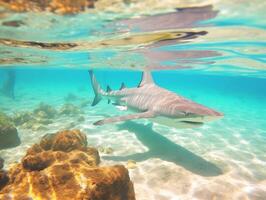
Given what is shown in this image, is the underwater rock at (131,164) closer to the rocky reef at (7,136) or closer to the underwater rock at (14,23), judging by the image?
the rocky reef at (7,136)

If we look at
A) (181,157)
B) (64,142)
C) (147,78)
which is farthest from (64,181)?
(147,78)

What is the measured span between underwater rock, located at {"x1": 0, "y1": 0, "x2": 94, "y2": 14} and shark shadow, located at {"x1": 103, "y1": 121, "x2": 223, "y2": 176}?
557 cm

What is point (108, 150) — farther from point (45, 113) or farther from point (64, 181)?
point (45, 113)

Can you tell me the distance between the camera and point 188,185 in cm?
718

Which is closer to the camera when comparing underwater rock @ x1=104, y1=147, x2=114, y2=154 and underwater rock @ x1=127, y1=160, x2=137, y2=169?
underwater rock @ x1=127, y1=160, x2=137, y2=169

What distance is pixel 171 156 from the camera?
377 inches

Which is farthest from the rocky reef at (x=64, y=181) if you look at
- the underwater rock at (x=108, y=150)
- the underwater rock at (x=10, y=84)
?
the underwater rock at (x=10, y=84)

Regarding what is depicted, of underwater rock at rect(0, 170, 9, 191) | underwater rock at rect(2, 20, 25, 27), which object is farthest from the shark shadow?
underwater rock at rect(2, 20, 25, 27)

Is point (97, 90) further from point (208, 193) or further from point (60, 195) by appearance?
point (60, 195)

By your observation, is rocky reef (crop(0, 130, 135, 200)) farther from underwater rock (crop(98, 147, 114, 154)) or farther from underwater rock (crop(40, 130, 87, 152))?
underwater rock (crop(98, 147, 114, 154))

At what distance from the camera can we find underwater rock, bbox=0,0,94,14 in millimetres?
7012

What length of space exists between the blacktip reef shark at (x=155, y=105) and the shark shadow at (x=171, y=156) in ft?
4.71

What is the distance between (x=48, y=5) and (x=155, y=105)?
522 centimetres

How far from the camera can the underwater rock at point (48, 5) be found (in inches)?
276
